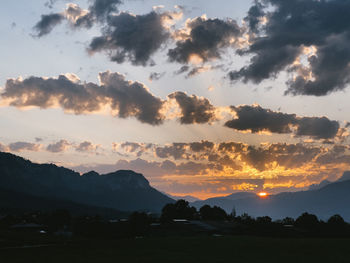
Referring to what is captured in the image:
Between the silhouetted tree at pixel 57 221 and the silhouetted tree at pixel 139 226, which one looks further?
the silhouetted tree at pixel 57 221

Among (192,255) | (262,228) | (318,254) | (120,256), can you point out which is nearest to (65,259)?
(120,256)

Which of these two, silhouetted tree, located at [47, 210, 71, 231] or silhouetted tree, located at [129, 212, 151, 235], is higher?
silhouetted tree, located at [129, 212, 151, 235]

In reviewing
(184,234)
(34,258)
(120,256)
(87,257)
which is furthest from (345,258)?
(184,234)

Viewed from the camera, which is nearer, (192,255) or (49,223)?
(192,255)

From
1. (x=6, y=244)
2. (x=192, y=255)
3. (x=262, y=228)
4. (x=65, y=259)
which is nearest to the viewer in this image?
(x=65, y=259)

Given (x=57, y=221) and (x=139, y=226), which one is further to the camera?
(x=57, y=221)

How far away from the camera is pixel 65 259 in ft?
179

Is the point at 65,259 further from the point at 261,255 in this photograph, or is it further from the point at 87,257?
the point at 261,255

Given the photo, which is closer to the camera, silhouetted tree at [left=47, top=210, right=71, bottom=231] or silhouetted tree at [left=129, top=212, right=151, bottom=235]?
silhouetted tree at [left=129, top=212, right=151, bottom=235]

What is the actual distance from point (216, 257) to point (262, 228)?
82.3 m

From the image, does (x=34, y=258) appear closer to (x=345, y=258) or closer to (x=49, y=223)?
(x=345, y=258)

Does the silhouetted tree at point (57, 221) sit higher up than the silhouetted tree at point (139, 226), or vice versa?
the silhouetted tree at point (139, 226)

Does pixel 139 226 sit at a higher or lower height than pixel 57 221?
higher

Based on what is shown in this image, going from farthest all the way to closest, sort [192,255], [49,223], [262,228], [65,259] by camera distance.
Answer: [49,223]
[262,228]
[192,255]
[65,259]
